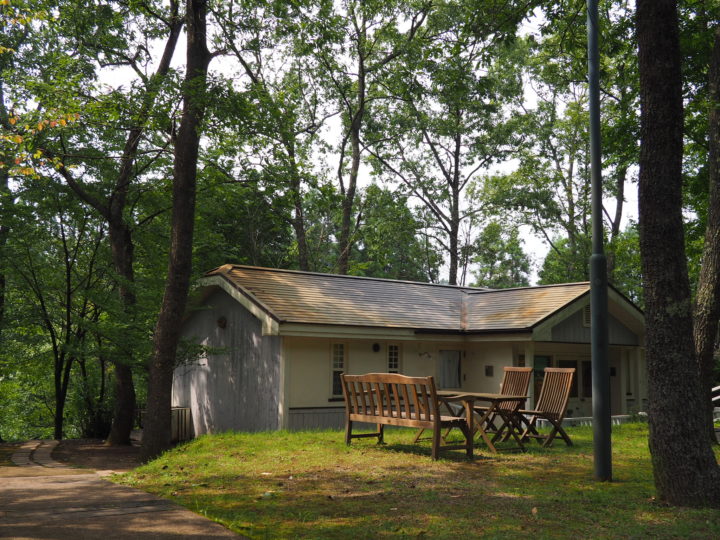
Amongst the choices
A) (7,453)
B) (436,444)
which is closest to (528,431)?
(436,444)

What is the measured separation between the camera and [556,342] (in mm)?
19969

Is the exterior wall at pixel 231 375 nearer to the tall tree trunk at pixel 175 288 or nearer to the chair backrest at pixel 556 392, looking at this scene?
the tall tree trunk at pixel 175 288

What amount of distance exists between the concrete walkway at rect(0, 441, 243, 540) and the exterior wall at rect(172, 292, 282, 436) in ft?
28.3

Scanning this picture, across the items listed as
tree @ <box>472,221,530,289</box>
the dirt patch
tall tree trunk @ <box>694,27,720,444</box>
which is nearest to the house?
the dirt patch

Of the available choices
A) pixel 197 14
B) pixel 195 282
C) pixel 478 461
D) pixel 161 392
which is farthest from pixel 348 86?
pixel 478 461

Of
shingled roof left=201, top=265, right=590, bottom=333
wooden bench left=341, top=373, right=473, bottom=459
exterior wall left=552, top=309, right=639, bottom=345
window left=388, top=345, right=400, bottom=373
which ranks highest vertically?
shingled roof left=201, top=265, right=590, bottom=333

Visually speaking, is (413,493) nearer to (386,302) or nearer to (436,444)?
(436,444)

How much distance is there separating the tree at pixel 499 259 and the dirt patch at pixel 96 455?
28047 mm

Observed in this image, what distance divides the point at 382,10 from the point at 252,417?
793 inches

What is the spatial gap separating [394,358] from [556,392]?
7.80 metres

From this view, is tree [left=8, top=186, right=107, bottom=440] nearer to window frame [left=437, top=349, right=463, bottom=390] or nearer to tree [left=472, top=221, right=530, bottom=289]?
window frame [left=437, top=349, right=463, bottom=390]

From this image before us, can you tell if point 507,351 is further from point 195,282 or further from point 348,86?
point 348,86

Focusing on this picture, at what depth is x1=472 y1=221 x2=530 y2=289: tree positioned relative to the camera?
41.6 meters

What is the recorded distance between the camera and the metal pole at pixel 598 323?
7.78 m
